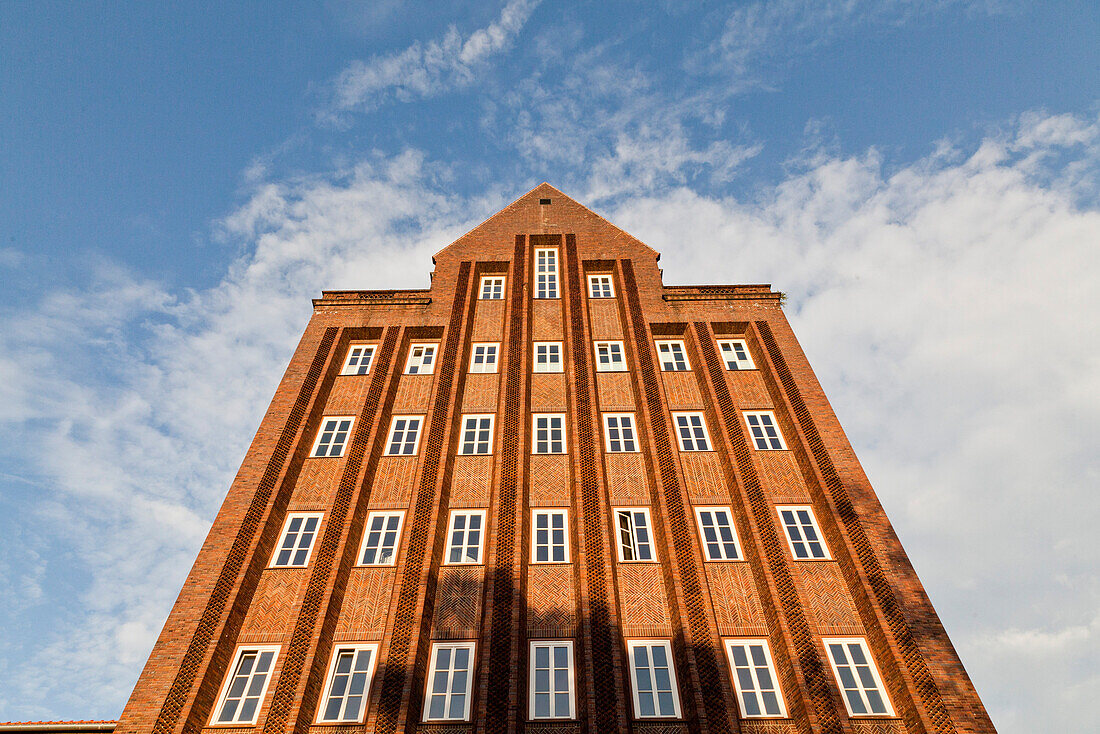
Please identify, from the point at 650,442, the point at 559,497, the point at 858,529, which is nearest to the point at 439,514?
the point at 559,497

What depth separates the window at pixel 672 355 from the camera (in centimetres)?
2638

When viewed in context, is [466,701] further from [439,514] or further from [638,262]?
[638,262]

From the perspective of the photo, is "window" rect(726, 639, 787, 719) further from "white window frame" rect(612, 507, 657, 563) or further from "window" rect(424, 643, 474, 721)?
"window" rect(424, 643, 474, 721)

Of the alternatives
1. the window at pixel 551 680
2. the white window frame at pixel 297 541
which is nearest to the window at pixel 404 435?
the white window frame at pixel 297 541

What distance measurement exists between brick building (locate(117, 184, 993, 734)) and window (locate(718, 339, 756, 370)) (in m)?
0.13

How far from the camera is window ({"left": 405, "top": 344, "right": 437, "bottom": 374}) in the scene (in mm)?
26359

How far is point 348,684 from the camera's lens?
1656cm

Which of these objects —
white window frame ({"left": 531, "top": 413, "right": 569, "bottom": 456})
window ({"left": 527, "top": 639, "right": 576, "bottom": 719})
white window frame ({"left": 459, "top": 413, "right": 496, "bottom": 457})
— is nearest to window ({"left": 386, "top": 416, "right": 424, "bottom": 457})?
white window frame ({"left": 459, "top": 413, "right": 496, "bottom": 457})

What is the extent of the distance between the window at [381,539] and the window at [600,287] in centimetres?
1410

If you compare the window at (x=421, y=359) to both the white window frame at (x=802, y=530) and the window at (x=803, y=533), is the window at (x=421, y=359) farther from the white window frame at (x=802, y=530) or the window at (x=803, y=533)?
the window at (x=803, y=533)

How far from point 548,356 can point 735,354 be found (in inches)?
Answer: 311

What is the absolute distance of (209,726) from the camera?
1569 centimetres

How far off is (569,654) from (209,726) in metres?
9.04

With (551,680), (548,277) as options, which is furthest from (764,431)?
(548,277)
